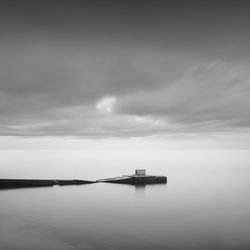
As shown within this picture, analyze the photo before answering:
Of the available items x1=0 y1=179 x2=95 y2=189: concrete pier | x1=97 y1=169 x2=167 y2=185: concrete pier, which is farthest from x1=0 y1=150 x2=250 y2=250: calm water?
x1=97 y1=169 x2=167 y2=185: concrete pier

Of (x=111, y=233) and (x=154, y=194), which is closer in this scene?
(x=111, y=233)

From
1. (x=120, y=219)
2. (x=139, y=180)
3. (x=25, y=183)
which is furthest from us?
(x=139, y=180)

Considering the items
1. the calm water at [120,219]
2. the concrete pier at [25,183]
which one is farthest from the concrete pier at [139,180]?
the concrete pier at [25,183]

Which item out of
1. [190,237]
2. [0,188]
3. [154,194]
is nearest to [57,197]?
[0,188]

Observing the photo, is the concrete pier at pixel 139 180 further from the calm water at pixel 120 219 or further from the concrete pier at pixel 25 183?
the concrete pier at pixel 25 183

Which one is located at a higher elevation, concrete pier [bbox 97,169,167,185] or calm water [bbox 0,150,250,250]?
concrete pier [bbox 97,169,167,185]

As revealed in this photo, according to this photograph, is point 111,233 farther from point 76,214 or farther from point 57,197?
point 57,197

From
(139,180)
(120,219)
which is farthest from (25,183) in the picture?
(120,219)

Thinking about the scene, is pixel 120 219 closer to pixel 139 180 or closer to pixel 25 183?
pixel 139 180

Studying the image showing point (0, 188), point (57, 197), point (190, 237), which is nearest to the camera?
point (190, 237)

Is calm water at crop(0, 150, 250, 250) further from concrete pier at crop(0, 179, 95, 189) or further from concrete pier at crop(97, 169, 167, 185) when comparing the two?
concrete pier at crop(97, 169, 167, 185)

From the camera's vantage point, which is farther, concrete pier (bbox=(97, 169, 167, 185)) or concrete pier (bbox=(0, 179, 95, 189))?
concrete pier (bbox=(97, 169, 167, 185))

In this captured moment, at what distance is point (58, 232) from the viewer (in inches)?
963

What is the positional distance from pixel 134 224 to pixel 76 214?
8.50 metres
